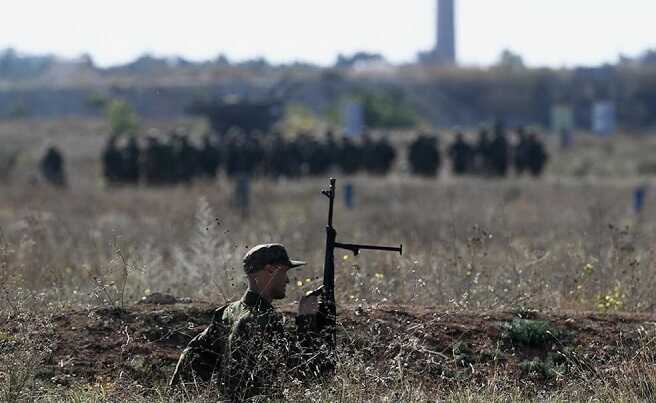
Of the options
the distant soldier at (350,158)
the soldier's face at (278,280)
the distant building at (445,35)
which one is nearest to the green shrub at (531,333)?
the soldier's face at (278,280)

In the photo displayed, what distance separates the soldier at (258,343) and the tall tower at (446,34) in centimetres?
13685

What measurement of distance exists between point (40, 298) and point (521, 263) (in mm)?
4295

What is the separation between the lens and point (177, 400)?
302 inches

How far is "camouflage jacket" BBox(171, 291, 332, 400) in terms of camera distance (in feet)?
24.9

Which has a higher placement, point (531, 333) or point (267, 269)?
point (267, 269)

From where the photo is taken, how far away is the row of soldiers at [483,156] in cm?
4716

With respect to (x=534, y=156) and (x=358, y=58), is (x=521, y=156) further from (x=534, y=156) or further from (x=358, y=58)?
(x=358, y=58)

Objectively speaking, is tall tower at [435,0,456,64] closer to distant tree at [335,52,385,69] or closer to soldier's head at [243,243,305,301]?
distant tree at [335,52,385,69]

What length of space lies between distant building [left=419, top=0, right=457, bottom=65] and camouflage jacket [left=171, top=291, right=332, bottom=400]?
136446 mm

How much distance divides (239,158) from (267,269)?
127 ft

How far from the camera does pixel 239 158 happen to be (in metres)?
46.4

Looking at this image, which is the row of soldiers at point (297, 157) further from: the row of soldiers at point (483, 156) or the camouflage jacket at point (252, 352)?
the camouflage jacket at point (252, 352)

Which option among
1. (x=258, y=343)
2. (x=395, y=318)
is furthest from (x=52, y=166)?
(x=258, y=343)

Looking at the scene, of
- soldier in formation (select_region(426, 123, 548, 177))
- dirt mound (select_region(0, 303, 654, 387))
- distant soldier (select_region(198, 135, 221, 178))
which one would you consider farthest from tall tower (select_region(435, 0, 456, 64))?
dirt mound (select_region(0, 303, 654, 387))
